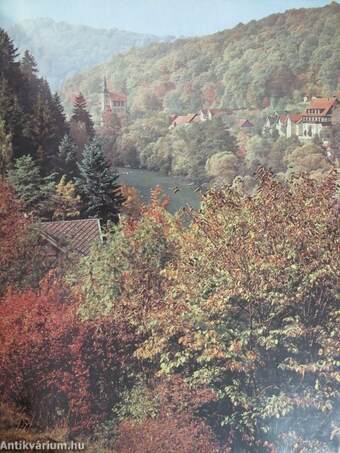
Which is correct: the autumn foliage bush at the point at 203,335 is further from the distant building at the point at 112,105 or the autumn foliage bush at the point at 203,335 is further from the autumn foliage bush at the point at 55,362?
the distant building at the point at 112,105

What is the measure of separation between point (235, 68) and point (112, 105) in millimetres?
693

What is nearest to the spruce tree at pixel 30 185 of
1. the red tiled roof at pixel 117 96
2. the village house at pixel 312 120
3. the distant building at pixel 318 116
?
the red tiled roof at pixel 117 96

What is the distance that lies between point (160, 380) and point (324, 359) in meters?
0.82

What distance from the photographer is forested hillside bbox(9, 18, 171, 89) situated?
3.88 m

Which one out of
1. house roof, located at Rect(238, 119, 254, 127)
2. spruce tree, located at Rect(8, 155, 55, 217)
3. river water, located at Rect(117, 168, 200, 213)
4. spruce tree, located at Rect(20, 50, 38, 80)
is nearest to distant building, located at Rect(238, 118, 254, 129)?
house roof, located at Rect(238, 119, 254, 127)

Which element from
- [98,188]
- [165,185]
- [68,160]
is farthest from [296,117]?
[68,160]

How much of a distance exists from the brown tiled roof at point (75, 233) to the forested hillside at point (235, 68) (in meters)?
0.66

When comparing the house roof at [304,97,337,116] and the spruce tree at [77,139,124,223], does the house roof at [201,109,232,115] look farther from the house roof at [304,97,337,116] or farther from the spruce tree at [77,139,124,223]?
the spruce tree at [77,139,124,223]

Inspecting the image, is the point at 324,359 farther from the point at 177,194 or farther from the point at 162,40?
the point at 162,40

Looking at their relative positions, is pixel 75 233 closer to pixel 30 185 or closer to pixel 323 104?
pixel 30 185

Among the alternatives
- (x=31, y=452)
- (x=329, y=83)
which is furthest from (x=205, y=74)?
(x=31, y=452)

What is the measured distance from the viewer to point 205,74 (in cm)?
379

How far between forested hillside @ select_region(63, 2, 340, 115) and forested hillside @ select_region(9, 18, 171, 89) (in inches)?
2.2

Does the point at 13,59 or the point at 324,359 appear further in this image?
the point at 13,59
